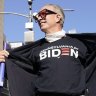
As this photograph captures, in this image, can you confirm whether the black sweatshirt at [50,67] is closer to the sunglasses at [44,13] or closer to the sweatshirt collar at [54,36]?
the sweatshirt collar at [54,36]

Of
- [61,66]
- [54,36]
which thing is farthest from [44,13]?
A: [61,66]

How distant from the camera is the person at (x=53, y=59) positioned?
4988 millimetres

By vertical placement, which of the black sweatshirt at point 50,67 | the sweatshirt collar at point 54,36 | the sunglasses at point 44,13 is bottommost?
the black sweatshirt at point 50,67

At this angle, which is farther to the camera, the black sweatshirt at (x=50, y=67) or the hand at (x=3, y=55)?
the hand at (x=3, y=55)

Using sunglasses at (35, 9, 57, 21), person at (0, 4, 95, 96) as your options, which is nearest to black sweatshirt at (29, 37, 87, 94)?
person at (0, 4, 95, 96)

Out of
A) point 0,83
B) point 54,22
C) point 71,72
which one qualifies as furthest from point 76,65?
point 0,83

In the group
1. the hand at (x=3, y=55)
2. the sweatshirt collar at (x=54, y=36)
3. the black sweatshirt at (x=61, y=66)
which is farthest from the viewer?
the hand at (x=3, y=55)

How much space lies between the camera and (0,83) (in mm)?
5527

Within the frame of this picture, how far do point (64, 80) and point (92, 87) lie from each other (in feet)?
1.60

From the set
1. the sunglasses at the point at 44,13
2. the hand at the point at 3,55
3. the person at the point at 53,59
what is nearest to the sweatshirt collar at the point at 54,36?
the person at the point at 53,59

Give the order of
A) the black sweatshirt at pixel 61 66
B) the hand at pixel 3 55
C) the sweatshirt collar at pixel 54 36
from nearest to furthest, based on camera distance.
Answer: the black sweatshirt at pixel 61 66 → the sweatshirt collar at pixel 54 36 → the hand at pixel 3 55

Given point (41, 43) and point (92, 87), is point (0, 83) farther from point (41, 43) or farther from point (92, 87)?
point (92, 87)

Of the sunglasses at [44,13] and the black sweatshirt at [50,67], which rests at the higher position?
the sunglasses at [44,13]

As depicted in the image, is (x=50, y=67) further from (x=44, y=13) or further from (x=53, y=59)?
(x=44, y=13)
